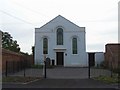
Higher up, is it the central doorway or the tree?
the tree

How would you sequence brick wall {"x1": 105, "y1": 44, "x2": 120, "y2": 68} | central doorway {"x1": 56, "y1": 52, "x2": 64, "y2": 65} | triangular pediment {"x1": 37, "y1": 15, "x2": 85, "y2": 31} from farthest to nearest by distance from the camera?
triangular pediment {"x1": 37, "y1": 15, "x2": 85, "y2": 31}, central doorway {"x1": 56, "y1": 52, "x2": 64, "y2": 65}, brick wall {"x1": 105, "y1": 44, "x2": 120, "y2": 68}

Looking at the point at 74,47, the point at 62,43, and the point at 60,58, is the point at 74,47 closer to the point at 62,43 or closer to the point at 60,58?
the point at 62,43

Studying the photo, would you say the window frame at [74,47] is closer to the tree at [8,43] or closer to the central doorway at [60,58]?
the central doorway at [60,58]

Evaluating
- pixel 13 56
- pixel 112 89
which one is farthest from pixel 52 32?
pixel 112 89

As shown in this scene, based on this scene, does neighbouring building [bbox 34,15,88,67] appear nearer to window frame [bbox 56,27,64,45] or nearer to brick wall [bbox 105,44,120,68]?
window frame [bbox 56,27,64,45]

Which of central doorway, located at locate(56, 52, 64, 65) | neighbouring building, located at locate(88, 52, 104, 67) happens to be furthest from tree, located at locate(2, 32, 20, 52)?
neighbouring building, located at locate(88, 52, 104, 67)

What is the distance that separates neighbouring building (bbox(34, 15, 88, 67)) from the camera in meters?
65.4

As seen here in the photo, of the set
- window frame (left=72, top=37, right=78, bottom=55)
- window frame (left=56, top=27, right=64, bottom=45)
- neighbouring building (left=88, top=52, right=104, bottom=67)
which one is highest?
window frame (left=56, top=27, right=64, bottom=45)

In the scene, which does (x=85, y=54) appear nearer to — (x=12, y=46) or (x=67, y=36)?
(x=67, y=36)

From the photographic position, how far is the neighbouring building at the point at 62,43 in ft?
215

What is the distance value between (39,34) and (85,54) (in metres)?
9.44

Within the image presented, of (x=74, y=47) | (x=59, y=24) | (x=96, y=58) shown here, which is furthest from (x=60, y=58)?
(x=96, y=58)

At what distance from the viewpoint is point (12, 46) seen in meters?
82.6

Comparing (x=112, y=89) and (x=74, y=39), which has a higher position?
(x=74, y=39)
